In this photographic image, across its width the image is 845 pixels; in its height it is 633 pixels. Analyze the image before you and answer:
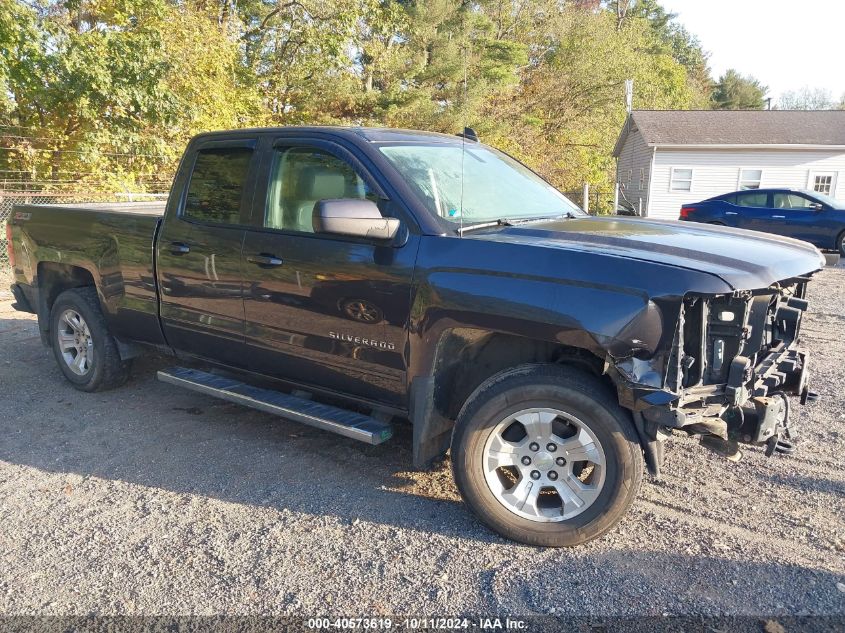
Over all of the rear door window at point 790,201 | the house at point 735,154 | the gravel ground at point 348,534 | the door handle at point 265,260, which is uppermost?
the house at point 735,154

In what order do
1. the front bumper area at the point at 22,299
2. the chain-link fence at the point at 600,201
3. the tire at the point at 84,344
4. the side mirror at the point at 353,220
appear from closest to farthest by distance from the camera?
the side mirror at the point at 353,220
the tire at the point at 84,344
the front bumper area at the point at 22,299
the chain-link fence at the point at 600,201

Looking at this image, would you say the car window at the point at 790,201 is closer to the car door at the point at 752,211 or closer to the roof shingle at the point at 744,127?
the car door at the point at 752,211

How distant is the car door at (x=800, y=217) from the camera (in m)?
15.2

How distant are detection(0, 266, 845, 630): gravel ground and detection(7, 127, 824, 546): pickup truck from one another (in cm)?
31

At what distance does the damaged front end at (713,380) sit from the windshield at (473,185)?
123cm

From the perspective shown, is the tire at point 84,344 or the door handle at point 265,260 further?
the tire at point 84,344

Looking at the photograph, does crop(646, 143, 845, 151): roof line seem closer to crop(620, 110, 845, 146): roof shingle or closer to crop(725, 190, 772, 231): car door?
crop(620, 110, 845, 146): roof shingle

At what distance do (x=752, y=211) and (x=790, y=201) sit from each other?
0.82 metres

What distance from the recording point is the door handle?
3.92 m

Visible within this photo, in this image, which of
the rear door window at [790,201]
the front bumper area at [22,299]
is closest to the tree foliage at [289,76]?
the front bumper area at [22,299]

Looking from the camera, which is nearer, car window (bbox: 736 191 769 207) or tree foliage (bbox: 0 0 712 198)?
tree foliage (bbox: 0 0 712 198)

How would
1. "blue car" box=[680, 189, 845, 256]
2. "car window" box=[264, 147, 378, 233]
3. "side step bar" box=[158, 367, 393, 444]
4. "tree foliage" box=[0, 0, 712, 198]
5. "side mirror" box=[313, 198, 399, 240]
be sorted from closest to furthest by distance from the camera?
"side mirror" box=[313, 198, 399, 240] < "side step bar" box=[158, 367, 393, 444] < "car window" box=[264, 147, 378, 233] < "tree foliage" box=[0, 0, 712, 198] < "blue car" box=[680, 189, 845, 256]

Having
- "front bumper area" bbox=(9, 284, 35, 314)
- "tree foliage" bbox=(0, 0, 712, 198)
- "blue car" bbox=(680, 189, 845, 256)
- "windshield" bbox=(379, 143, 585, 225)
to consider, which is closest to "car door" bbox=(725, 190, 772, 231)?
"blue car" bbox=(680, 189, 845, 256)

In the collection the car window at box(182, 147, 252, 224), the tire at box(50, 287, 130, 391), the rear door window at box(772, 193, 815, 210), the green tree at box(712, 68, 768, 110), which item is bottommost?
the tire at box(50, 287, 130, 391)
